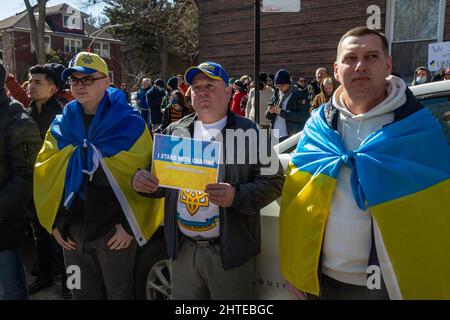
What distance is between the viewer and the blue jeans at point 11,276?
242 cm

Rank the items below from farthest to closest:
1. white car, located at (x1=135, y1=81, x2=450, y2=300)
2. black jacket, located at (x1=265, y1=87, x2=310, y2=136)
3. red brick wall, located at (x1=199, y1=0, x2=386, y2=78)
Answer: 1. red brick wall, located at (x1=199, y1=0, x2=386, y2=78)
2. black jacket, located at (x1=265, y1=87, x2=310, y2=136)
3. white car, located at (x1=135, y1=81, x2=450, y2=300)

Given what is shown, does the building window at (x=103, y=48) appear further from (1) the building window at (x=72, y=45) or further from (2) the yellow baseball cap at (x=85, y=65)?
(2) the yellow baseball cap at (x=85, y=65)

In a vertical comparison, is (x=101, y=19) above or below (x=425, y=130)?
above

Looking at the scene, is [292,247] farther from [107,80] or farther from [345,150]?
[107,80]

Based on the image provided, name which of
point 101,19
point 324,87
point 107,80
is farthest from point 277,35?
point 101,19

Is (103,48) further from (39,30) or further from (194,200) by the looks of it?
(194,200)

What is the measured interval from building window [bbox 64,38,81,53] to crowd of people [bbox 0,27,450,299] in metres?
43.1

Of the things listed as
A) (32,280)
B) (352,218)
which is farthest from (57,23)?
(352,218)

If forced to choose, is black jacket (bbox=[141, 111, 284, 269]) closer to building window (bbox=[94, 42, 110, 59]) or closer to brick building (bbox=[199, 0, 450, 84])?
brick building (bbox=[199, 0, 450, 84])

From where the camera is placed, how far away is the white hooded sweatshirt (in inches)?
68.0

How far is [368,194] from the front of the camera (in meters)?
1.66

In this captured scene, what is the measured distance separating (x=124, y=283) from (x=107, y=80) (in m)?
1.26

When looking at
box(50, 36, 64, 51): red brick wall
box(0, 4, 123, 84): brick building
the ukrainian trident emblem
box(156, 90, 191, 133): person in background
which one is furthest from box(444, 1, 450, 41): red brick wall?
box(50, 36, 64, 51): red brick wall

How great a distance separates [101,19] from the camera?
3784 centimetres
